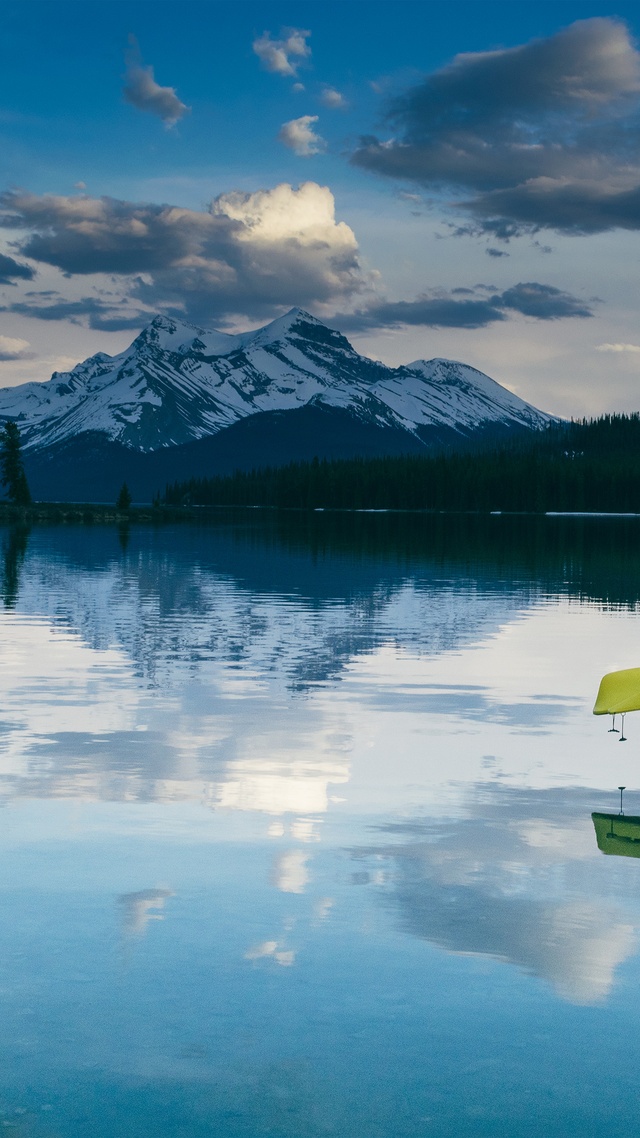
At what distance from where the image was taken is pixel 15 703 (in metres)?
31.4

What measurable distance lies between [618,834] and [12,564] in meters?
78.7

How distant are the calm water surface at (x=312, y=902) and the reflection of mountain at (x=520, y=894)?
0.18 feet

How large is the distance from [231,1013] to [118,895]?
3.93 metres

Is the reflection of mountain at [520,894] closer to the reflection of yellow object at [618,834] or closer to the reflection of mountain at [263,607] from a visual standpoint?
the reflection of yellow object at [618,834]

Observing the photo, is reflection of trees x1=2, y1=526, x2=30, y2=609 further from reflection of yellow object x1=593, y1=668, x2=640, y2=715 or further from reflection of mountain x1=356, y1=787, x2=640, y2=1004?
reflection of mountain x1=356, y1=787, x2=640, y2=1004

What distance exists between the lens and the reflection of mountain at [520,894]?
1362 cm

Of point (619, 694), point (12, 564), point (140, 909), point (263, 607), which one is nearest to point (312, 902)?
point (140, 909)

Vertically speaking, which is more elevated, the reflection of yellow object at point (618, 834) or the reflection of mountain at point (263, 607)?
the reflection of mountain at point (263, 607)

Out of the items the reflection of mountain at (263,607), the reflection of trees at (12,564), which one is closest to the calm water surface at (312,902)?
the reflection of mountain at (263,607)

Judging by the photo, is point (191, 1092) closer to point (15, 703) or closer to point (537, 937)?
point (537, 937)

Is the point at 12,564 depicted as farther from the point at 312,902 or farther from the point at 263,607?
the point at 312,902

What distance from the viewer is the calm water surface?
10.7 m

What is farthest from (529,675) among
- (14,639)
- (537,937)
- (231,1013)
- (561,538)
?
(561,538)

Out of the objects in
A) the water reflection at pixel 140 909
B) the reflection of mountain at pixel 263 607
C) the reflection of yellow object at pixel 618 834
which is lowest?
the water reflection at pixel 140 909
